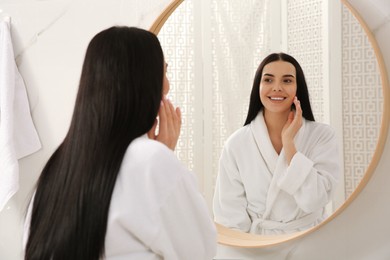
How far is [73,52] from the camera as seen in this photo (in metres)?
1.76

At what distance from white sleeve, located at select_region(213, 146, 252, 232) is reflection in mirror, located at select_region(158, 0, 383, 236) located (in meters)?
0.02

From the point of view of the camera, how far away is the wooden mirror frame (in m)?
1.28

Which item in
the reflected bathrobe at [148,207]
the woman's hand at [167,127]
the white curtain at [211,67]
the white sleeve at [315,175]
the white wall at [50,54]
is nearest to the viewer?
the reflected bathrobe at [148,207]

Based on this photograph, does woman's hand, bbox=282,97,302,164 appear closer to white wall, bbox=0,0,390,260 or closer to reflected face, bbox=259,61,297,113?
reflected face, bbox=259,61,297,113

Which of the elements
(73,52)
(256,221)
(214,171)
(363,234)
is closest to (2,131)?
(73,52)

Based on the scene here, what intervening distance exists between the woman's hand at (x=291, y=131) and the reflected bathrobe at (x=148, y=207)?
1.48 ft

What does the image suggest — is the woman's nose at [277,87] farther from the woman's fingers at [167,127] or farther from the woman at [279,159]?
the woman's fingers at [167,127]

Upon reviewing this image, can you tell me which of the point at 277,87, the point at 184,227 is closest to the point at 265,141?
the point at 277,87

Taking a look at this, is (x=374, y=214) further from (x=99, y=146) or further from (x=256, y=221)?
(x=99, y=146)

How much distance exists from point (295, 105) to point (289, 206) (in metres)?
0.26

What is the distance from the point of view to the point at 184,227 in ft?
3.35

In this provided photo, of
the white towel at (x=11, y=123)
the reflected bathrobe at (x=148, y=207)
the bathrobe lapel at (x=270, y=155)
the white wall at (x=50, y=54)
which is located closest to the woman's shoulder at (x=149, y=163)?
the reflected bathrobe at (x=148, y=207)

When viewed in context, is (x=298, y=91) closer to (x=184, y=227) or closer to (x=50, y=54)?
(x=184, y=227)

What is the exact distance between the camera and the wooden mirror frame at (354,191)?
1278mm
